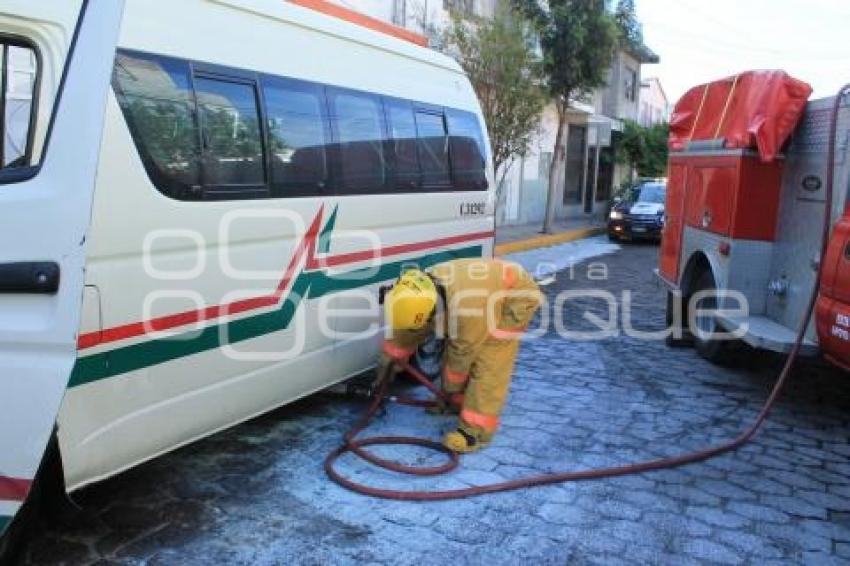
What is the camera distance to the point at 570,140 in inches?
1035

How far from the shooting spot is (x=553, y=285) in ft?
38.9

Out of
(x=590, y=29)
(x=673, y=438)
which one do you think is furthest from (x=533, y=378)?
(x=590, y=29)

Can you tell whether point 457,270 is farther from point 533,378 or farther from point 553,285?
point 553,285

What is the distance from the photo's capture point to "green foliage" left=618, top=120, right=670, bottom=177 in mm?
29812

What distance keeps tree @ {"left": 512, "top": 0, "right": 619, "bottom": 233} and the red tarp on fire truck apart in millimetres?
10887

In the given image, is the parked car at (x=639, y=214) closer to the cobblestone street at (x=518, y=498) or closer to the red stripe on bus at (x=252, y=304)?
the cobblestone street at (x=518, y=498)

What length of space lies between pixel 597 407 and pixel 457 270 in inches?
71.1

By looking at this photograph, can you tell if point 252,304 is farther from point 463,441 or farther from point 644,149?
point 644,149

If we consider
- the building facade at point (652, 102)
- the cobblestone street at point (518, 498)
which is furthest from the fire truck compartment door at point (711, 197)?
the building facade at point (652, 102)

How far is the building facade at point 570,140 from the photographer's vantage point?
15.0m

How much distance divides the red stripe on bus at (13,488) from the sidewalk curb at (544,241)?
12.5 meters

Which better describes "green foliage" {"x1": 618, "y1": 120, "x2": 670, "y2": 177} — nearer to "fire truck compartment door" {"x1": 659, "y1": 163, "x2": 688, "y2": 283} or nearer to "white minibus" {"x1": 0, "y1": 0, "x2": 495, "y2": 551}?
"fire truck compartment door" {"x1": 659, "y1": 163, "x2": 688, "y2": 283}

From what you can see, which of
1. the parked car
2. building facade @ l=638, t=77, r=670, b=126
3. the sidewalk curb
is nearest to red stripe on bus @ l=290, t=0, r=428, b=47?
the sidewalk curb

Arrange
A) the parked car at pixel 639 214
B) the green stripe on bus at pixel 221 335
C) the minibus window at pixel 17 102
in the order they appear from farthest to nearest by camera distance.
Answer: the parked car at pixel 639 214 < the green stripe on bus at pixel 221 335 < the minibus window at pixel 17 102
